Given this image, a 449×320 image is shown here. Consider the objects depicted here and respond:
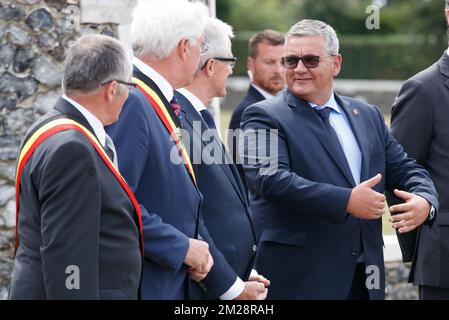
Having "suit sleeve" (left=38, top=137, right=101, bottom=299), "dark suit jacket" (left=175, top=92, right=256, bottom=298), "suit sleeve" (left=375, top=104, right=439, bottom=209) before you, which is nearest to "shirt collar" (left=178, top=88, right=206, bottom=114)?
"dark suit jacket" (left=175, top=92, right=256, bottom=298)

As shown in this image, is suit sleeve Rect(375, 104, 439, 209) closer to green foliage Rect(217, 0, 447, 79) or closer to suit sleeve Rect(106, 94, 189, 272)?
suit sleeve Rect(106, 94, 189, 272)

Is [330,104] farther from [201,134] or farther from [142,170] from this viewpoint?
[142,170]

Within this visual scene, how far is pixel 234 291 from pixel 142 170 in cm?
67

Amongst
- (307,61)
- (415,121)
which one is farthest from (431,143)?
(307,61)

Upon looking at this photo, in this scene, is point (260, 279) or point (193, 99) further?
point (193, 99)

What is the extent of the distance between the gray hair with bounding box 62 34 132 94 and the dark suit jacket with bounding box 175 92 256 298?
0.68 m

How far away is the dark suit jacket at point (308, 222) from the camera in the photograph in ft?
15.5

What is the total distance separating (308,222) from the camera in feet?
15.6

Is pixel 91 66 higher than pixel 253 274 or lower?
higher

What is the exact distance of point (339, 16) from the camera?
41969mm
